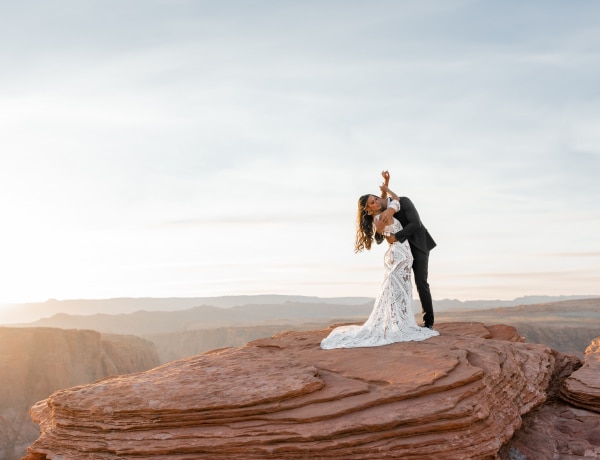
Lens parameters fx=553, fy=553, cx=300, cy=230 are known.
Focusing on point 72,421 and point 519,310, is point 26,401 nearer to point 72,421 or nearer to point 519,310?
point 72,421

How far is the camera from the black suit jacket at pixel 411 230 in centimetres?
1020

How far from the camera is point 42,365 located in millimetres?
53094

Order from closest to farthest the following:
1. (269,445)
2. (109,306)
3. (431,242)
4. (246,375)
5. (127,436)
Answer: (269,445), (127,436), (246,375), (431,242), (109,306)

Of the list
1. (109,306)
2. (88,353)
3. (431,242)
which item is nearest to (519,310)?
(88,353)

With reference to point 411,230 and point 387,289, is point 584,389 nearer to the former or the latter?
point 387,289

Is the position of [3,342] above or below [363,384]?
below

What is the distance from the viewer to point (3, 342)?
175 ft

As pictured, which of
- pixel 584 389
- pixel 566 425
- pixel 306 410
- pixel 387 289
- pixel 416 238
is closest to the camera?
pixel 306 410

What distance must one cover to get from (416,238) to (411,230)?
1.25 feet

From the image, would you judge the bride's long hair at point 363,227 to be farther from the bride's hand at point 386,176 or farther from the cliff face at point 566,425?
the cliff face at point 566,425

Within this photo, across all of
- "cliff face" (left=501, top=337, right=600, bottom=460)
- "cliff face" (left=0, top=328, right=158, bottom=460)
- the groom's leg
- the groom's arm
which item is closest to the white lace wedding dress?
the groom's arm

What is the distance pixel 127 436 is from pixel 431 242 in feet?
21.3

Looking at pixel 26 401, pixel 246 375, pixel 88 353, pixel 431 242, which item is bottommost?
pixel 26 401

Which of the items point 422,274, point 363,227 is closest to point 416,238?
point 422,274
